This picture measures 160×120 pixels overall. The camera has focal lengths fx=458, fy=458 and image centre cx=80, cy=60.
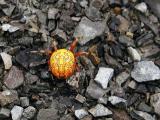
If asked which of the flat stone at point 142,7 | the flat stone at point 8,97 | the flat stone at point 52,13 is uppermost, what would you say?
the flat stone at point 142,7

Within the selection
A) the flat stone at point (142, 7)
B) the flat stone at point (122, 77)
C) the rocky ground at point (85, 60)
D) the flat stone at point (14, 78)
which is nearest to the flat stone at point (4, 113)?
the rocky ground at point (85, 60)

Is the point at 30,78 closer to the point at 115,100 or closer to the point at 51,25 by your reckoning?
the point at 51,25

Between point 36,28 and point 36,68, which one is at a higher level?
point 36,28

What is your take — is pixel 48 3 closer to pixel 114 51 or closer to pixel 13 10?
pixel 13 10

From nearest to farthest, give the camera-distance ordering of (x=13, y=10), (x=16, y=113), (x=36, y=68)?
(x=16, y=113), (x=36, y=68), (x=13, y=10)

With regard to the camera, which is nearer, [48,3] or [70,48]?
[70,48]

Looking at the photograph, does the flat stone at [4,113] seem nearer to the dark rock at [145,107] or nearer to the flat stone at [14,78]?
the flat stone at [14,78]

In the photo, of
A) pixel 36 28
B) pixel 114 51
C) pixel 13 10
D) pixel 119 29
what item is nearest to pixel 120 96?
pixel 114 51

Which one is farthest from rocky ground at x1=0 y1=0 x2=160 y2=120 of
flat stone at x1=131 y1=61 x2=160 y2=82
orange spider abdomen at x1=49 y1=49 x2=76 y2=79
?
orange spider abdomen at x1=49 y1=49 x2=76 y2=79
